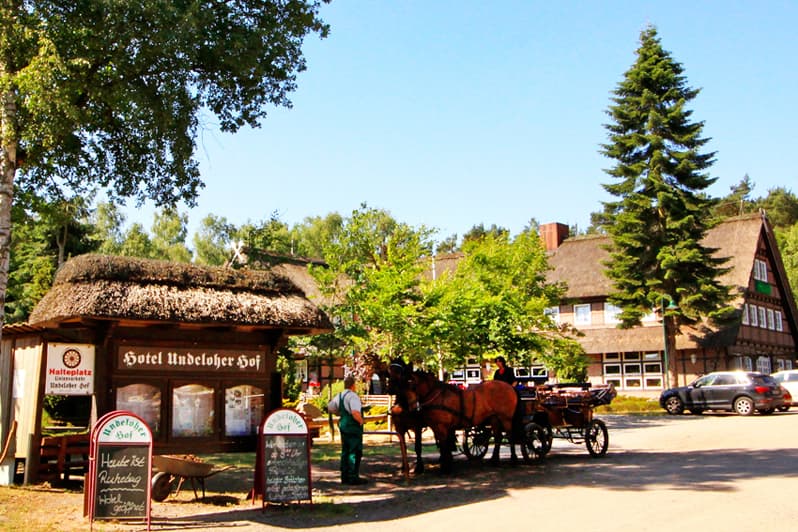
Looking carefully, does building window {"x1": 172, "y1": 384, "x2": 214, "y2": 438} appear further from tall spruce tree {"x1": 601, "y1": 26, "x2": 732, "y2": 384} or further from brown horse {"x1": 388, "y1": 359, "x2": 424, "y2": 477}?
tall spruce tree {"x1": 601, "y1": 26, "x2": 732, "y2": 384}

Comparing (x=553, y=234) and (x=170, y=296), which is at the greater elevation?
(x=553, y=234)

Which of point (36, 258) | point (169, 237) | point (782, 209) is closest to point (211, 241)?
point (169, 237)

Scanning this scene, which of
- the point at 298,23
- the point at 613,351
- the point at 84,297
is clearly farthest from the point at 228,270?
the point at 613,351

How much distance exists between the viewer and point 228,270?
12453 mm

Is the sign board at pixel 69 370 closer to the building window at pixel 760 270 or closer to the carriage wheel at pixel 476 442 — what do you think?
the carriage wheel at pixel 476 442

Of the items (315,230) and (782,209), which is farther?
(782,209)

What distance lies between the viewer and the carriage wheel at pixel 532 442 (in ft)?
48.2

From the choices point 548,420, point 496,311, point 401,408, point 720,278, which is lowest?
point 548,420

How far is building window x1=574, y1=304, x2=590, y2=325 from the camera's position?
4744cm

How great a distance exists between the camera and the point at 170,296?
1131 cm

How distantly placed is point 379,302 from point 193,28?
11138 mm

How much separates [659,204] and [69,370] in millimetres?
33274

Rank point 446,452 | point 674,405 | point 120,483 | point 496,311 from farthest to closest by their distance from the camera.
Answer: point 674,405
point 496,311
point 446,452
point 120,483

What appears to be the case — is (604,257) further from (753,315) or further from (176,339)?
(176,339)
